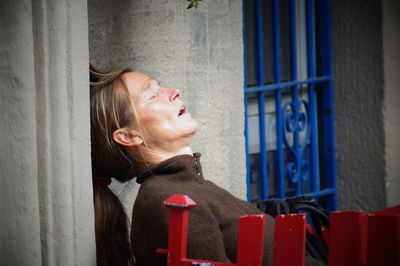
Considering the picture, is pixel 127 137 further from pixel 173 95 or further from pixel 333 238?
pixel 333 238

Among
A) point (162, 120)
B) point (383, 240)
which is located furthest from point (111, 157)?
point (383, 240)

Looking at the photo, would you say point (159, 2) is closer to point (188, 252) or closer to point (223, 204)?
point (223, 204)

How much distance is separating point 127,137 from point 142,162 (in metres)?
0.12

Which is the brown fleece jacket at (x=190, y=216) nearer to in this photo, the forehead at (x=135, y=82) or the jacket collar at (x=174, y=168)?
the jacket collar at (x=174, y=168)

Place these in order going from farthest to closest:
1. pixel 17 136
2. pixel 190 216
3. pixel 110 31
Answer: pixel 110 31, pixel 190 216, pixel 17 136

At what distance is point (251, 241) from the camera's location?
161 centimetres

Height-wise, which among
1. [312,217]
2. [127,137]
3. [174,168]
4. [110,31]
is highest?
[110,31]

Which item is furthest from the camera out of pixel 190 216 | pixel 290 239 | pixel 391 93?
pixel 391 93

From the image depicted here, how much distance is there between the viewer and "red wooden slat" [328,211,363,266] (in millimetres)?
1616

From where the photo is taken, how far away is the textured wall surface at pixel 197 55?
106 inches

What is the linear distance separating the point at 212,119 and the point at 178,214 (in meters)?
1.24

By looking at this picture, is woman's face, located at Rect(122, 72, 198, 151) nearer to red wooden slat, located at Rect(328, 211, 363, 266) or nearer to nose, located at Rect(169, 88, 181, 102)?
nose, located at Rect(169, 88, 181, 102)

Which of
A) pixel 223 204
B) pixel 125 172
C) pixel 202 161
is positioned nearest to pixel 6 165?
pixel 125 172

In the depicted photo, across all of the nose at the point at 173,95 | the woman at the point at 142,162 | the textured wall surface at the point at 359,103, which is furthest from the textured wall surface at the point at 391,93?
the nose at the point at 173,95
